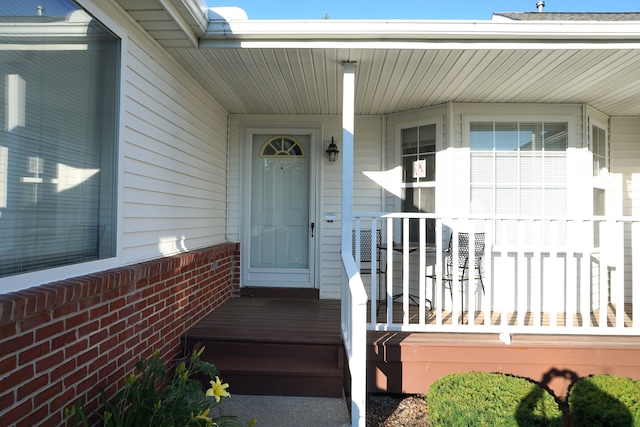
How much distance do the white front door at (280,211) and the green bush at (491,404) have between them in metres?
2.51

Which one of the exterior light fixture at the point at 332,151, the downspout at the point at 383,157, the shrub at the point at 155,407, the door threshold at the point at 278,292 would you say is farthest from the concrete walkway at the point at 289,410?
the exterior light fixture at the point at 332,151

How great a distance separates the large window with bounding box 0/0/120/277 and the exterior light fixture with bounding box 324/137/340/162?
106 inches

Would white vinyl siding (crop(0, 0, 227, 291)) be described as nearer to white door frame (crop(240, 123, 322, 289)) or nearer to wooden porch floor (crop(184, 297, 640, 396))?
white door frame (crop(240, 123, 322, 289))

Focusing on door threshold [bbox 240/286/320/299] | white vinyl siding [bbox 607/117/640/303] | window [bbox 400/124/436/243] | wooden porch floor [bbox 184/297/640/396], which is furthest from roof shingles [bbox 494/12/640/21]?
door threshold [bbox 240/286/320/299]

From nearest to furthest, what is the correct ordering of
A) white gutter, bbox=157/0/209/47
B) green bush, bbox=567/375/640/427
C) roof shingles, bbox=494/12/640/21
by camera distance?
green bush, bbox=567/375/640/427 < white gutter, bbox=157/0/209/47 < roof shingles, bbox=494/12/640/21

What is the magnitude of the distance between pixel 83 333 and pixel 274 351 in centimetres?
154

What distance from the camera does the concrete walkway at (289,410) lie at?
2619 mm

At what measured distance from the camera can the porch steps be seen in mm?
2984

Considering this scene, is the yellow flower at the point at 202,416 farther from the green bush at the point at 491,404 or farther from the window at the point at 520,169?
the window at the point at 520,169

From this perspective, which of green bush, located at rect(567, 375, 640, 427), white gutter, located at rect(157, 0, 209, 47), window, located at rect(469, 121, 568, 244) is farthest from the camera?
window, located at rect(469, 121, 568, 244)

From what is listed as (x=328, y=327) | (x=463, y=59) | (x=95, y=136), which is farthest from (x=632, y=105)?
(x=95, y=136)

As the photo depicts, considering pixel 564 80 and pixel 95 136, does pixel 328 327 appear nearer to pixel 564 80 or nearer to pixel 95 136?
pixel 95 136

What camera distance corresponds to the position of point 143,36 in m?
2.78

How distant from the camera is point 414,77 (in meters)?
3.61
